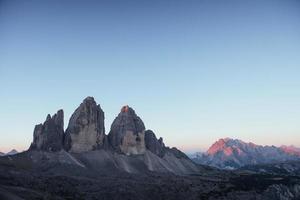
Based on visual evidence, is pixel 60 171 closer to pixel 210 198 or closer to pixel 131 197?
pixel 131 197

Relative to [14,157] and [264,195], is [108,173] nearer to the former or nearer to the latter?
[14,157]

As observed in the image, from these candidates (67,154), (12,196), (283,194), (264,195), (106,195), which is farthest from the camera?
(67,154)

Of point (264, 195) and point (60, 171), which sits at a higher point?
point (60, 171)

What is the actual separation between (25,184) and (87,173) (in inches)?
2289

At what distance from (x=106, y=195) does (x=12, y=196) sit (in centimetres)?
4372

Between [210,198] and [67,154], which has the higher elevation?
[67,154]

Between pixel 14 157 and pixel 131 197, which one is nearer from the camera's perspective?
pixel 131 197

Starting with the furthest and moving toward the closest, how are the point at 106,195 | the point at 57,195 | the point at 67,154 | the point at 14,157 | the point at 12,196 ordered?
the point at 67,154
the point at 14,157
the point at 106,195
the point at 57,195
the point at 12,196

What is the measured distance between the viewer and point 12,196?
89.9 metres

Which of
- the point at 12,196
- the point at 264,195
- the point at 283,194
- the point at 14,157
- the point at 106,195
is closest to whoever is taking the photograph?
the point at 12,196

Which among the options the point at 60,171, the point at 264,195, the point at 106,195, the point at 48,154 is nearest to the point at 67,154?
the point at 48,154

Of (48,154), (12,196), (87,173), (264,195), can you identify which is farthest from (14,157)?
(264,195)

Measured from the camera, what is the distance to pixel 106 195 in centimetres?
12800

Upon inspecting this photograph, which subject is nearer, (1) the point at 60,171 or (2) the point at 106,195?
(2) the point at 106,195
